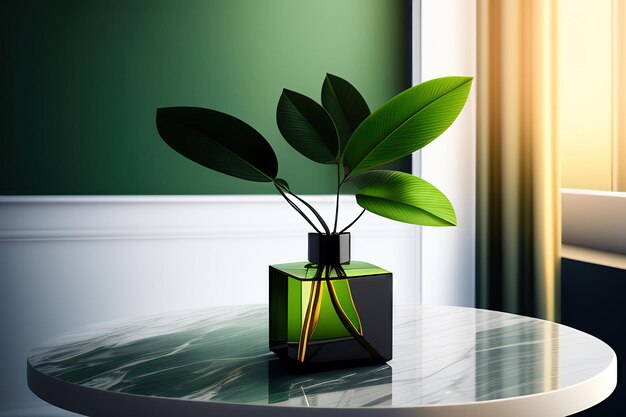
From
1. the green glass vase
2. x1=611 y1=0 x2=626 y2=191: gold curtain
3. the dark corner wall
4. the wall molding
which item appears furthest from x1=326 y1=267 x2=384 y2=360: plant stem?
x1=611 y1=0 x2=626 y2=191: gold curtain

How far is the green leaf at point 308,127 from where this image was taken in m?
0.83

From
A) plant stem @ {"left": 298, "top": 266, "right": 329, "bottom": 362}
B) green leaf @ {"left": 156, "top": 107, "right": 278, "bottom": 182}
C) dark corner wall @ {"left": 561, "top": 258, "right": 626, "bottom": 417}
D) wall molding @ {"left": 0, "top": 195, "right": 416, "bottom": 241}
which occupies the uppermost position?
green leaf @ {"left": 156, "top": 107, "right": 278, "bottom": 182}

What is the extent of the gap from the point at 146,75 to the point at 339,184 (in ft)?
3.50

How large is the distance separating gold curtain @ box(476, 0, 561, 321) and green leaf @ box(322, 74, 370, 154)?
0.70m

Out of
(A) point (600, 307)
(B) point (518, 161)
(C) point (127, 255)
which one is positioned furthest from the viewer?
(C) point (127, 255)

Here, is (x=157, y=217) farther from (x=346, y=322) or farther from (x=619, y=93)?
(x=619, y=93)

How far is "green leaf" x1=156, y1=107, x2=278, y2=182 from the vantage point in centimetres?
80

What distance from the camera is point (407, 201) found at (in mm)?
820

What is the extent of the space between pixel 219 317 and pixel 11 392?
839 millimetres

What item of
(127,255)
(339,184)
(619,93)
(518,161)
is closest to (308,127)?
(339,184)

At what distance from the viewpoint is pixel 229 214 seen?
1.75m

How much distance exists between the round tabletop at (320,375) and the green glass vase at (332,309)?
0.9 inches

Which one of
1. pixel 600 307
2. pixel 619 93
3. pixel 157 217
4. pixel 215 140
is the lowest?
pixel 600 307

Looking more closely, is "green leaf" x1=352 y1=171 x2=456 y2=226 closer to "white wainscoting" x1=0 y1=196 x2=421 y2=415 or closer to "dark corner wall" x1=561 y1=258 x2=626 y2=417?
"dark corner wall" x1=561 y1=258 x2=626 y2=417
